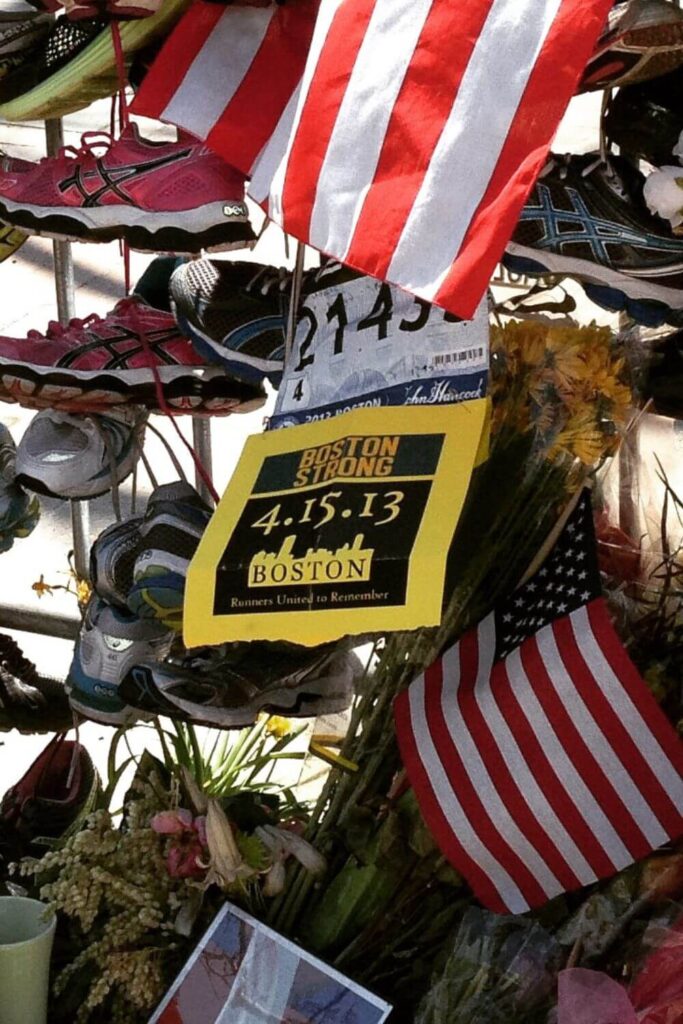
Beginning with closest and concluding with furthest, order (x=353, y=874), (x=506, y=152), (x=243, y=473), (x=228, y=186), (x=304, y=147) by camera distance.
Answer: (x=506, y=152) → (x=304, y=147) → (x=243, y=473) → (x=228, y=186) → (x=353, y=874)

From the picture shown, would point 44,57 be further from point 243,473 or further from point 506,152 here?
point 506,152

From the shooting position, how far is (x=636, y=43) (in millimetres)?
1144

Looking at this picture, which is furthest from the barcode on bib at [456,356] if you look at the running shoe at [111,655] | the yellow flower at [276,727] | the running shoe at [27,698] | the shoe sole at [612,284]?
the running shoe at [27,698]

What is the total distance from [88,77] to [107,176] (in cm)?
13

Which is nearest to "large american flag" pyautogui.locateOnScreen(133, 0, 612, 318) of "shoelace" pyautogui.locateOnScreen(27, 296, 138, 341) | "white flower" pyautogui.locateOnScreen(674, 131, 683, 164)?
"white flower" pyautogui.locateOnScreen(674, 131, 683, 164)

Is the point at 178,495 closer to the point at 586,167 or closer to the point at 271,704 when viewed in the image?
the point at 271,704

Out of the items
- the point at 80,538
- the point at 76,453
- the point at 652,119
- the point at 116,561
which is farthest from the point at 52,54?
the point at 80,538

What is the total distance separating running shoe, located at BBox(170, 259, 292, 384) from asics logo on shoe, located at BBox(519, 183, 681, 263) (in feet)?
0.93

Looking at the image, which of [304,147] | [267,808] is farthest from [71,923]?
[304,147]

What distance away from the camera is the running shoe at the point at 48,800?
175 cm

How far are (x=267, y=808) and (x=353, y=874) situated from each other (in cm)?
16

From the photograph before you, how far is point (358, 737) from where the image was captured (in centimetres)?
147

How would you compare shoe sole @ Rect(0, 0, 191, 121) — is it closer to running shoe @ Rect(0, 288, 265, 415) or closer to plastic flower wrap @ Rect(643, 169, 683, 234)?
running shoe @ Rect(0, 288, 265, 415)

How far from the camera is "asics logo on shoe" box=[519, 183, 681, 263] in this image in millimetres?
1220
